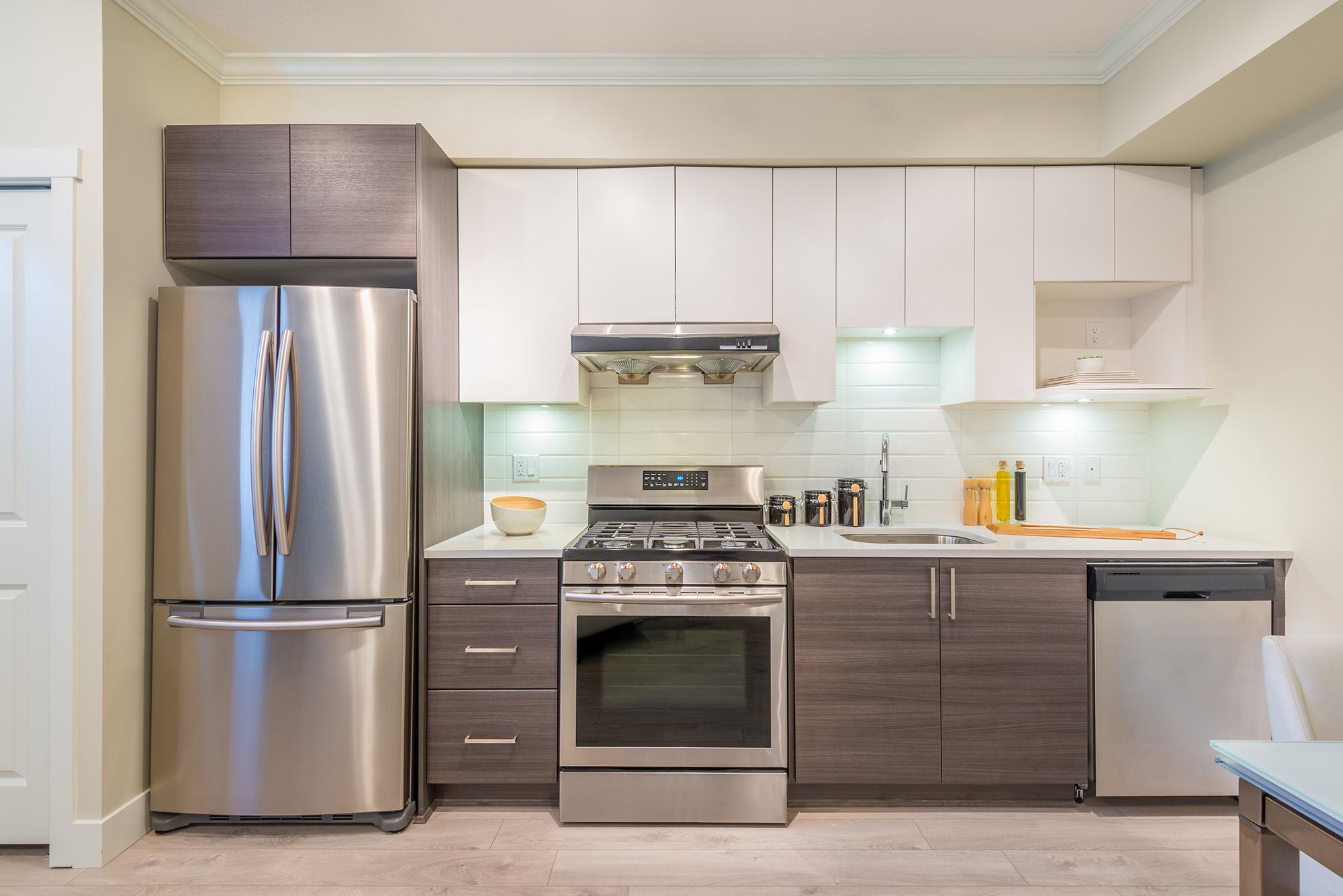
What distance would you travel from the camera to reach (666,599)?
2186 mm

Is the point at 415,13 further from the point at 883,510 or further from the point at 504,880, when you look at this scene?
the point at 504,880

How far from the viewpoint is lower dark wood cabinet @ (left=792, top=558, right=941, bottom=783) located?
2240 millimetres

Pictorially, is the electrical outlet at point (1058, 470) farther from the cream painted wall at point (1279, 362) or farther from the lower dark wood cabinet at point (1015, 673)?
the lower dark wood cabinet at point (1015, 673)

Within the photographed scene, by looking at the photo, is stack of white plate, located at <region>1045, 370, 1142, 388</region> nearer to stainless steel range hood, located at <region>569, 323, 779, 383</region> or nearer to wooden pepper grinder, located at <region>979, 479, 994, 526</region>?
wooden pepper grinder, located at <region>979, 479, 994, 526</region>

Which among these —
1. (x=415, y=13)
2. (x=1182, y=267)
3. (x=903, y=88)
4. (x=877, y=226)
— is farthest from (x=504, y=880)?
(x=1182, y=267)

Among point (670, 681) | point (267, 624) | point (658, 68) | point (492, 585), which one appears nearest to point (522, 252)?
point (658, 68)

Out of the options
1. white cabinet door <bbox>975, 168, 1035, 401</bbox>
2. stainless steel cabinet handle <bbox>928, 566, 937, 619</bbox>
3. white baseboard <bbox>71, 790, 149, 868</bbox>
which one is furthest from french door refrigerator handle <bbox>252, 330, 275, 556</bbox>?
white cabinet door <bbox>975, 168, 1035, 401</bbox>

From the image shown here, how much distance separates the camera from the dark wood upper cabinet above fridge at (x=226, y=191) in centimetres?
221

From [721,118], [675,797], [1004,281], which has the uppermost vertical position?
[721,118]

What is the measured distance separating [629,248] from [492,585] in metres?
1.39

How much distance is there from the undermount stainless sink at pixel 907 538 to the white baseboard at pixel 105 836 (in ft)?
8.57

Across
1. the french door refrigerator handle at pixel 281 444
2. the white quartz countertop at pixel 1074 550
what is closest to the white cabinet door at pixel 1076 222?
the white quartz countertop at pixel 1074 550

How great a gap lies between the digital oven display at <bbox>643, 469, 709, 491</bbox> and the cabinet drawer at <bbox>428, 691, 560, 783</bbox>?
962 millimetres

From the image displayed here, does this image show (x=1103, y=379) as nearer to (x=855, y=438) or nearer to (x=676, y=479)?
(x=855, y=438)
